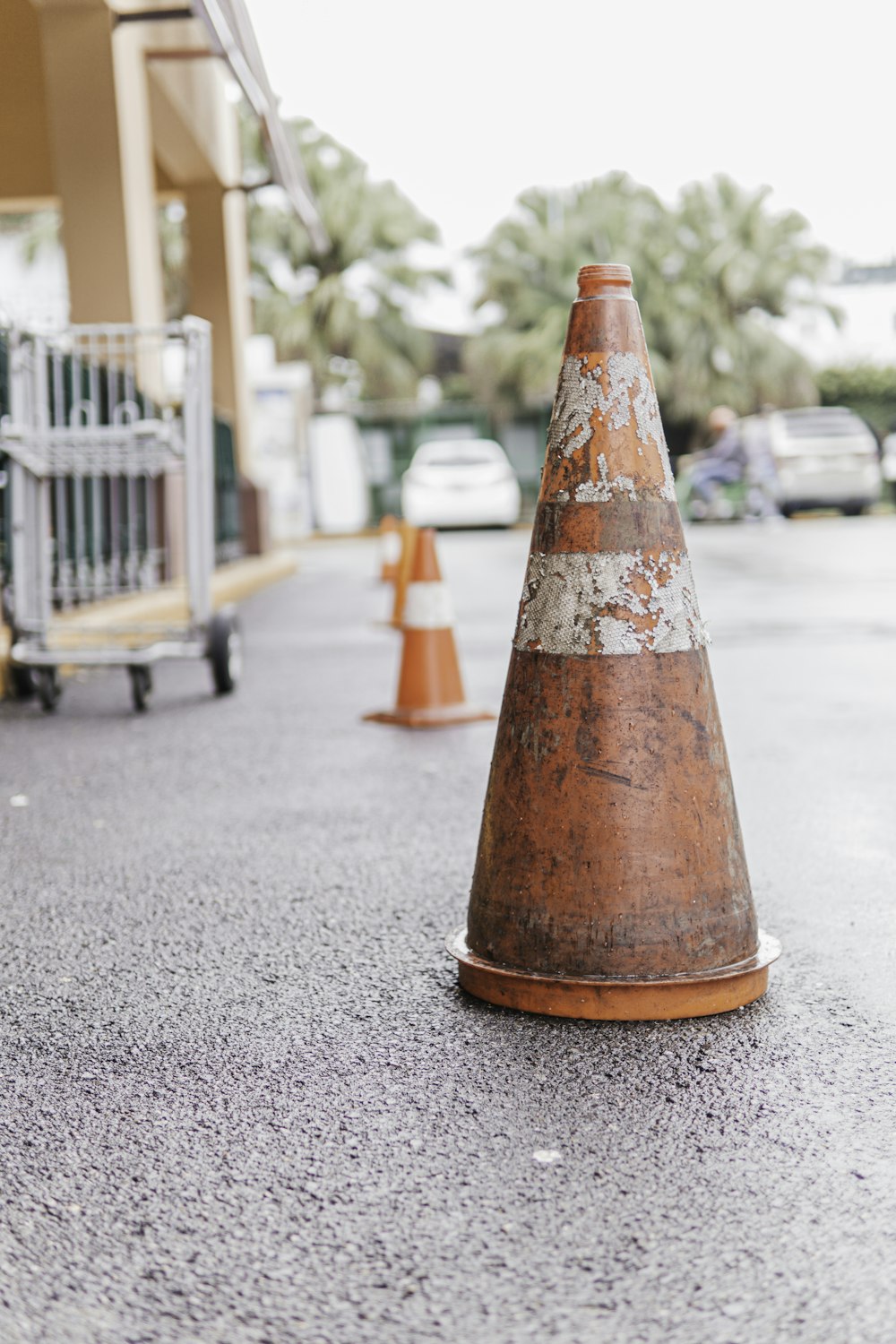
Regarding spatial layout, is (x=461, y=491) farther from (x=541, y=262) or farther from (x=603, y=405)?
(x=603, y=405)

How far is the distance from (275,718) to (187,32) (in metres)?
9.10

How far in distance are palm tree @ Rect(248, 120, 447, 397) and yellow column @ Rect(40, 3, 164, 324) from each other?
78.7 feet

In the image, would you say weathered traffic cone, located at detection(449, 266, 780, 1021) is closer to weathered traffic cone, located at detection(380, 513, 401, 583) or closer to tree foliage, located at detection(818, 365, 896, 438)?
weathered traffic cone, located at detection(380, 513, 401, 583)

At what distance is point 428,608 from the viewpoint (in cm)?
644

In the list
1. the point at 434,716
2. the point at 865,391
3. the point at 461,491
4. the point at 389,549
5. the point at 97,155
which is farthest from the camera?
the point at 865,391

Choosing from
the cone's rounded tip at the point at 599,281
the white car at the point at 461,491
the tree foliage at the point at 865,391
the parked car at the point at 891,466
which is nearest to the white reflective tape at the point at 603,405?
the cone's rounded tip at the point at 599,281

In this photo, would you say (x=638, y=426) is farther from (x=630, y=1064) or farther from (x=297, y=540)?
(x=297, y=540)

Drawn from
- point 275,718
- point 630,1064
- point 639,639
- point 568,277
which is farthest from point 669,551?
point 568,277

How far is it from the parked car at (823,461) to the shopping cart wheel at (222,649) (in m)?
19.8

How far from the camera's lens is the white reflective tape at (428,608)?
21.0 feet

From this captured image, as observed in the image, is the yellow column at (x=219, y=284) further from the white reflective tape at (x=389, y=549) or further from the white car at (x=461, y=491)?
the white car at (x=461, y=491)

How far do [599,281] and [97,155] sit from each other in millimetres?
10312

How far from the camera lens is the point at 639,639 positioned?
2.84 meters

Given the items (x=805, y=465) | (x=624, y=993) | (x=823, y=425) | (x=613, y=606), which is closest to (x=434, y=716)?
(x=613, y=606)
